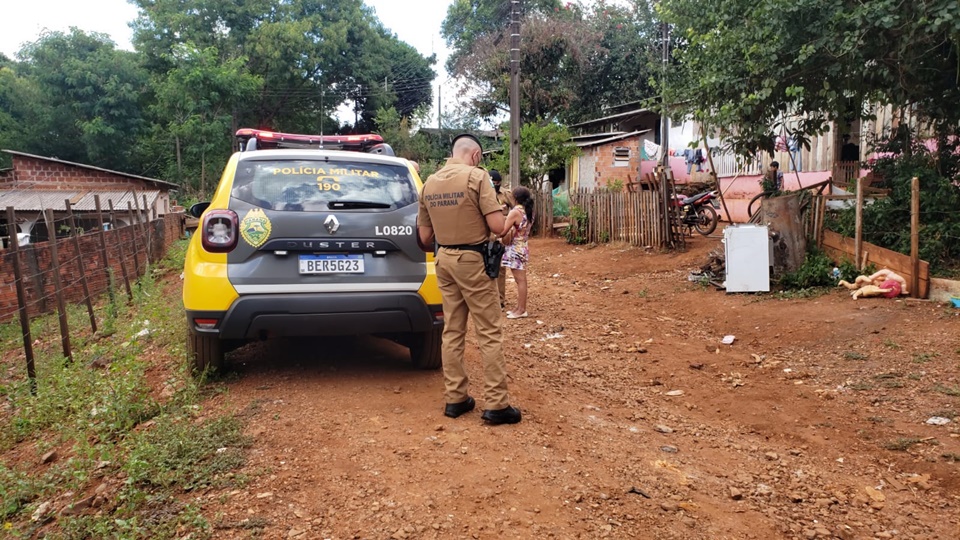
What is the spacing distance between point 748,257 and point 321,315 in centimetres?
637

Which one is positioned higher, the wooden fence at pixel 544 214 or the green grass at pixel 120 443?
the wooden fence at pixel 544 214

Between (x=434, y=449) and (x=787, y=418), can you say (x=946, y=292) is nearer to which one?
(x=787, y=418)

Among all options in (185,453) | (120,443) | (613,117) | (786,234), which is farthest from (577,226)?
(185,453)

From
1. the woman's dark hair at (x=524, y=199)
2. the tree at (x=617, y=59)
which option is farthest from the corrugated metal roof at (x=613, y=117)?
the woman's dark hair at (x=524, y=199)

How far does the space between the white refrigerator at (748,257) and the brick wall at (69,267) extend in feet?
26.7

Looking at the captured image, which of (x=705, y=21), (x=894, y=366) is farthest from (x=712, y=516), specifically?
(x=705, y=21)

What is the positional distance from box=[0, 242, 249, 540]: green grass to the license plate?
0.99 m

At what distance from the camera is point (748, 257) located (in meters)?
8.47

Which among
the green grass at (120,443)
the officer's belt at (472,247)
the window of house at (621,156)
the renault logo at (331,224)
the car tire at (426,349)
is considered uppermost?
the window of house at (621,156)

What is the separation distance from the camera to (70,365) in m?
6.17

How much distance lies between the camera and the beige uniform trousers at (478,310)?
3.60 meters

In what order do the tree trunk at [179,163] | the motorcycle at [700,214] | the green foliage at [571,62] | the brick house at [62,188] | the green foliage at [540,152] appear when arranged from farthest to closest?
the tree trunk at [179,163] → the green foliage at [571,62] → the green foliage at [540,152] → the brick house at [62,188] → the motorcycle at [700,214]

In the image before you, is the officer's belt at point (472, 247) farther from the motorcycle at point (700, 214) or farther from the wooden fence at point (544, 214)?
the wooden fence at point (544, 214)

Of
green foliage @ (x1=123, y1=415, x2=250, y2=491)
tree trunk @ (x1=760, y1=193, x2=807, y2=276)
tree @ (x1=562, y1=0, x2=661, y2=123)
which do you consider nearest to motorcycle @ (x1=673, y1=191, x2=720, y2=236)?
tree trunk @ (x1=760, y1=193, x2=807, y2=276)
